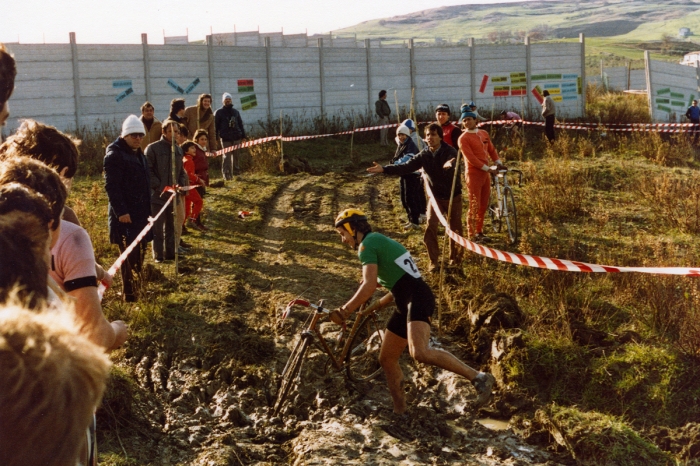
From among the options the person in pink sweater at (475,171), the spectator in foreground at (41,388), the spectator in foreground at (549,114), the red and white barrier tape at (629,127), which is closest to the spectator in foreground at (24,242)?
the spectator in foreground at (41,388)

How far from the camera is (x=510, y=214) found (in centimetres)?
1202

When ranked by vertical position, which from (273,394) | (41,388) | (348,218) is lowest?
(273,394)

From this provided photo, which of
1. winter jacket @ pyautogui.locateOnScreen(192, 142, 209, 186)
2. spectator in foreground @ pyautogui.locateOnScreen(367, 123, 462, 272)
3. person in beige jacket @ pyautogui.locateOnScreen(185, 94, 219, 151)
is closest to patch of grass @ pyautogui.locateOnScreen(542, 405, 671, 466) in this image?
spectator in foreground @ pyautogui.locateOnScreen(367, 123, 462, 272)

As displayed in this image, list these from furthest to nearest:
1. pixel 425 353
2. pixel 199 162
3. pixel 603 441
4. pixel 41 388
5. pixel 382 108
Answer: pixel 382 108 → pixel 199 162 → pixel 425 353 → pixel 603 441 → pixel 41 388

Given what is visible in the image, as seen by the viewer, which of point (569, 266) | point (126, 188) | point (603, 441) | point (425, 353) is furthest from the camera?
point (126, 188)

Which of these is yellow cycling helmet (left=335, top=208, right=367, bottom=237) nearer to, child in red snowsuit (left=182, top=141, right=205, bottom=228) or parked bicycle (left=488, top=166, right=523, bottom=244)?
parked bicycle (left=488, top=166, right=523, bottom=244)

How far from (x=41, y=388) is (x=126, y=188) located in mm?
7801

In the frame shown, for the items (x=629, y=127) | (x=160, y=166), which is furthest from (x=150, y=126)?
(x=629, y=127)

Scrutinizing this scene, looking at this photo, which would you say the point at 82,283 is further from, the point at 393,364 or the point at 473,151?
the point at 473,151

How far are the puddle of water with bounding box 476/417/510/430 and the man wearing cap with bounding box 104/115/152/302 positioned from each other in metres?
4.26

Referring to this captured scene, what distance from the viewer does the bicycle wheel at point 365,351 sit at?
24.6 ft

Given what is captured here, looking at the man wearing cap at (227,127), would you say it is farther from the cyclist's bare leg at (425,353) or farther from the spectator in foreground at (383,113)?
the cyclist's bare leg at (425,353)

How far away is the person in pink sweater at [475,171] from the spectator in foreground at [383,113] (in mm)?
11862

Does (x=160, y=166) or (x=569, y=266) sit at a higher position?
(x=160, y=166)
